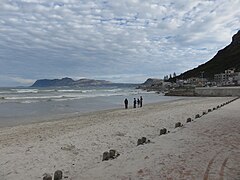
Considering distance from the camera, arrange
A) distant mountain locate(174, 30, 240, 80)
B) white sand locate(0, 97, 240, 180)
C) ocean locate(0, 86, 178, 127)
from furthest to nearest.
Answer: distant mountain locate(174, 30, 240, 80) < ocean locate(0, 86, 178, 127) < white sand locate(0, 97, 240, 180)

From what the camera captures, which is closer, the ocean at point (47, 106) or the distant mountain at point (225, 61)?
the ocean at point (47, 106)

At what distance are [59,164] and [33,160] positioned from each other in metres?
0.95

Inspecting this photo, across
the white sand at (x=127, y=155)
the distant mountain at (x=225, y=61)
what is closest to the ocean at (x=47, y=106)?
the white sand at (x=127, y=155)

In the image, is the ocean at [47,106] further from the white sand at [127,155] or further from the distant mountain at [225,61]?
the distant mountain at [225,61]

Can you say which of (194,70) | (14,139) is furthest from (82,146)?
(194,70)

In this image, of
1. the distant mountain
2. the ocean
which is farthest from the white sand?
the distant mountain

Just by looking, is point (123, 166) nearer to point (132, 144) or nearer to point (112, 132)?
point (132, 144)

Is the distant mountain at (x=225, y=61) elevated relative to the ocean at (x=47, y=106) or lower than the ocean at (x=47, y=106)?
elevated

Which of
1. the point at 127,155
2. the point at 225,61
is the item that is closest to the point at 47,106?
the point at 127,155

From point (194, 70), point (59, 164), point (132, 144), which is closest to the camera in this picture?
point (59, 164)

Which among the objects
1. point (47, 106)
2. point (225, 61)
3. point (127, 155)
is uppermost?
→ point (225, 61)

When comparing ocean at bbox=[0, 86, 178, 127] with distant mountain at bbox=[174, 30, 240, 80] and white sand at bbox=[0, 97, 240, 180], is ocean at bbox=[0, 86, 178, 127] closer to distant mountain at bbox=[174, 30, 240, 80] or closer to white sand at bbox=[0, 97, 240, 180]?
white sand at bbox=[0, 97, 240, 180]

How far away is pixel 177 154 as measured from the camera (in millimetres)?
6840

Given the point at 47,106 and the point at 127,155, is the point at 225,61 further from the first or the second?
the point at 127,155
